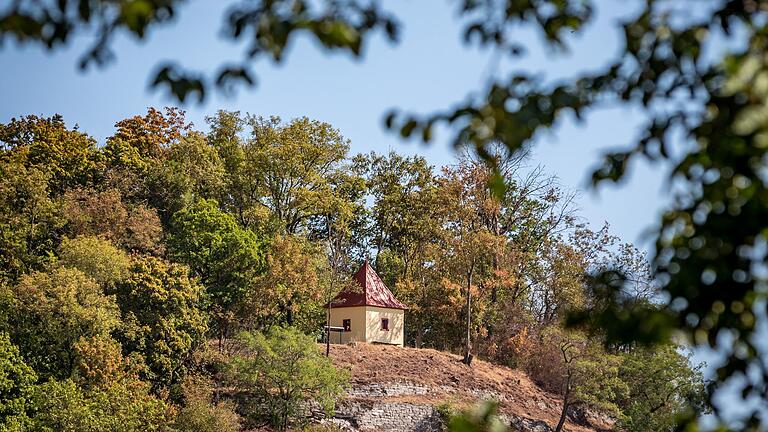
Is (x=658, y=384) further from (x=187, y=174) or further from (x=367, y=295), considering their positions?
(x=187, y=174)

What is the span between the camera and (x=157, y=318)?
27031 millimetres

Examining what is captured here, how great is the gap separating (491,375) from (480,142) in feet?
102

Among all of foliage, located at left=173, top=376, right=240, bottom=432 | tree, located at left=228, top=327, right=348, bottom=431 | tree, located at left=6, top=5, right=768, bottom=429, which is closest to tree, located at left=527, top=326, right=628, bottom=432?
tree, located at left=228, top=327, right=348, bottom=431

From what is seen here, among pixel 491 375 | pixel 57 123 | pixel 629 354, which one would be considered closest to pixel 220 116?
pixel 57 123

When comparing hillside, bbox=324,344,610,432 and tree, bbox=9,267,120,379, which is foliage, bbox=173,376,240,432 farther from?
hillside, bbox=324,344,610,432

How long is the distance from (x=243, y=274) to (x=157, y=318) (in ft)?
14.7

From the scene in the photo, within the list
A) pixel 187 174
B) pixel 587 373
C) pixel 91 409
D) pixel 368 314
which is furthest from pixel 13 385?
pixel 587 373

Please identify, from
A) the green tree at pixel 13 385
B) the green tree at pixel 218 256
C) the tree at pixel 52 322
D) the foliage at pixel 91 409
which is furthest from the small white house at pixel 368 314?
the green tree at pixel 13 385

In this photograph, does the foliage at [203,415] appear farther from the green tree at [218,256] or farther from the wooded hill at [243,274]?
the green tree at [218,256]

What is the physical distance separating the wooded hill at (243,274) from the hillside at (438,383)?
105cm

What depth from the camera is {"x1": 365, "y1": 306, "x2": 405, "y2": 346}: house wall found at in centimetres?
3491

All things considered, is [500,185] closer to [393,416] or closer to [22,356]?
[22,356]

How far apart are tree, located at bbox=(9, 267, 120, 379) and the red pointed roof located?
12.0 metres

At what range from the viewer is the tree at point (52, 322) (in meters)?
24.2
